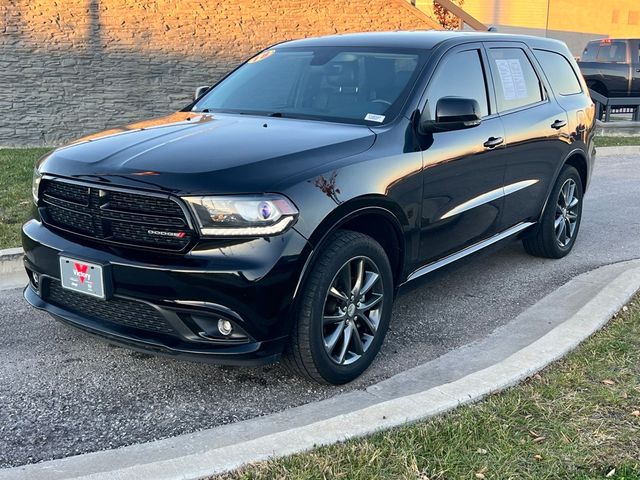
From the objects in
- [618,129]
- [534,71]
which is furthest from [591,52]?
[534,71]

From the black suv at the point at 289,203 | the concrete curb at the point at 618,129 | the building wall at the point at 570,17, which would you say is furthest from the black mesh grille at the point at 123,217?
the building wall at the point at 570,17

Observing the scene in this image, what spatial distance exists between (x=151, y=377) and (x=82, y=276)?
29.4 inches

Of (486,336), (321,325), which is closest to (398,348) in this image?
(486,336)

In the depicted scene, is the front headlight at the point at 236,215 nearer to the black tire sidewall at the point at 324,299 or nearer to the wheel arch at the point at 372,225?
the wheel arch at the point at 372,225

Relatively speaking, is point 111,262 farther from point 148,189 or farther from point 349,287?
point 349,287

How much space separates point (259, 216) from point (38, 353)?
1.81 meters

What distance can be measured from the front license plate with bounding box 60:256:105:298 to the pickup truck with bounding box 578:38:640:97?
17.7m

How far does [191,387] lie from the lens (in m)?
3.66

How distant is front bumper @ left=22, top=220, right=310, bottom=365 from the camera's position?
10.2ft

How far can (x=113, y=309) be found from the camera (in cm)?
336

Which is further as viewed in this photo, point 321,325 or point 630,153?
point 630,153

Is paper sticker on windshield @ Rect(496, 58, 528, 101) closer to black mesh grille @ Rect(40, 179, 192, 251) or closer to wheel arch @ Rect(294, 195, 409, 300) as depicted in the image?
wheel arch @ Rect(294, 195, 409, 300)

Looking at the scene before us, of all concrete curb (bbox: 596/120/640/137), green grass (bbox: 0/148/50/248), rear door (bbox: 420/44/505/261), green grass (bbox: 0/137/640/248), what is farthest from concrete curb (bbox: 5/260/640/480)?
concrete curb (bbox: 596/120/640/137)

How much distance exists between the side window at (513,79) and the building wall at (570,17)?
32.9 meters
